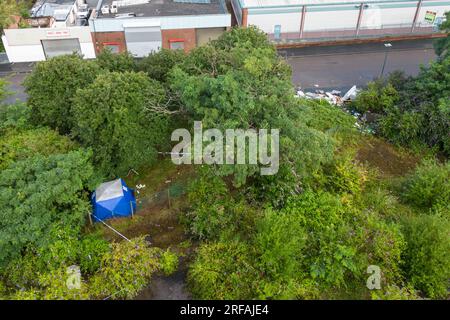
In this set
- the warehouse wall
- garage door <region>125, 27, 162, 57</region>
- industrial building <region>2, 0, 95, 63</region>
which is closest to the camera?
industrial building <region>2, 0, 95, 63</region>

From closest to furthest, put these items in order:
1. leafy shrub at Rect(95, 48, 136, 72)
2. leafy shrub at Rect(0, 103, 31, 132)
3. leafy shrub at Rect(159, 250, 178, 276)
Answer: leafy shrub at Rect(159, 250, 178, 276), leafy shrub at Rect(0, 103, 31, 132), leafy shrub at Rect(95, 48, 136, 72)

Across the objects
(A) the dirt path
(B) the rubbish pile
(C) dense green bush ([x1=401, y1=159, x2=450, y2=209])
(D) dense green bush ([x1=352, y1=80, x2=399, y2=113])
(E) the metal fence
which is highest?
(E) the metal fence

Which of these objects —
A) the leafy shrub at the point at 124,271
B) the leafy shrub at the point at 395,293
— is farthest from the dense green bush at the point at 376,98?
the leafy shrub at the point at 124,271

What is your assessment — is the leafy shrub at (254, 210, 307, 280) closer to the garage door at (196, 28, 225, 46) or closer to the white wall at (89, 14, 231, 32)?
the white wall at (89, 14, 231, 32)

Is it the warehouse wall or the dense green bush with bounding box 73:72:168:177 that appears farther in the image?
the warehouse wall

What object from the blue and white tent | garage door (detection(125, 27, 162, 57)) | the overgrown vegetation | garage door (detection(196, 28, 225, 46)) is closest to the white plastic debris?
the overgrown vegetation

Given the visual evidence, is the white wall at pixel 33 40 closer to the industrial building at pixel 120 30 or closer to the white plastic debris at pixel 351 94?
the industrial building at pixel 120 30
